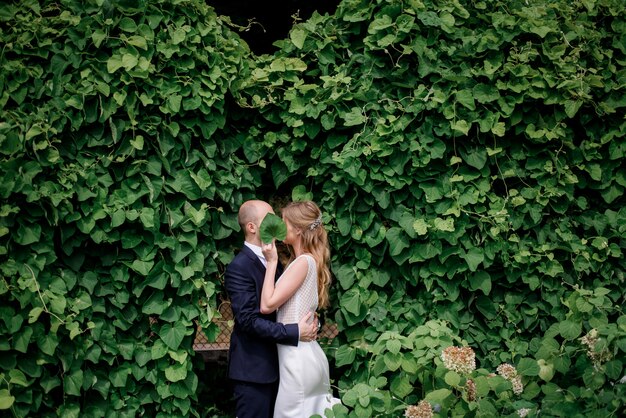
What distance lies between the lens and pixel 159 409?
369 cm

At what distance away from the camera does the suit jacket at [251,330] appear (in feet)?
11.5

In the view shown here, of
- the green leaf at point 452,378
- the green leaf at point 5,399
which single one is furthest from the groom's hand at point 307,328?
the green leaf at point 5,399

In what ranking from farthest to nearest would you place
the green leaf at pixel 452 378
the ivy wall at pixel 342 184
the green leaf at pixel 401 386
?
the green leaf at pixel 401 386
the ivy wall at pixel 342 184
the green leaf at pixel 452 378

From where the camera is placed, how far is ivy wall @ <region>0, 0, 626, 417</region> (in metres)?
3.30

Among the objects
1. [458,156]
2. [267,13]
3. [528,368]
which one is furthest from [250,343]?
[267,13]

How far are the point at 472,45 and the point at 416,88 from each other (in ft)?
1.30

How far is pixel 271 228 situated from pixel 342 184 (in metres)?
0.56

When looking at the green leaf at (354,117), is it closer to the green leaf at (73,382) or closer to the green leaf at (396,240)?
the green leaf at (396,240)

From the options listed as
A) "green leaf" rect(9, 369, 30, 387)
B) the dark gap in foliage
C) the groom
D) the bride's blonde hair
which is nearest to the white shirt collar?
the groom

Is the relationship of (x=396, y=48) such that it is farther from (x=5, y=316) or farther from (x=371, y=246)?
(x=5, y=316)

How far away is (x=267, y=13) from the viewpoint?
680cm

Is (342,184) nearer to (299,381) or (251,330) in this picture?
(251,330)

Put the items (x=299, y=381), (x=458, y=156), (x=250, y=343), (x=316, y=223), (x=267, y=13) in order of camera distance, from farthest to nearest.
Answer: (x=267, y=13) → (x=458, y=156) → (x=316, y=223) → (x=250, y=343) → (x=299, y=381)

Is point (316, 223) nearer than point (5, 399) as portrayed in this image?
No
